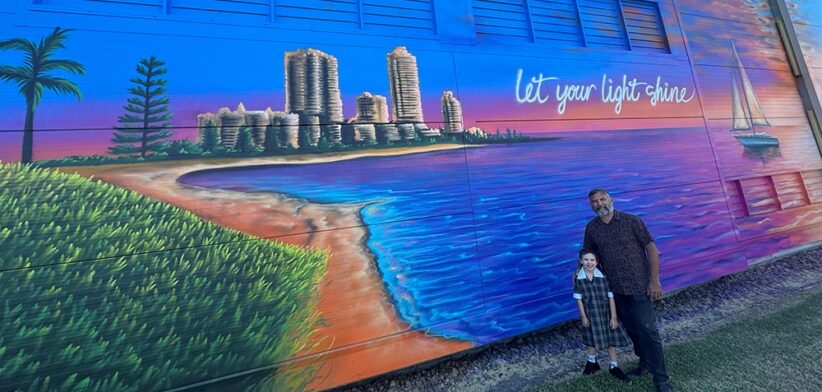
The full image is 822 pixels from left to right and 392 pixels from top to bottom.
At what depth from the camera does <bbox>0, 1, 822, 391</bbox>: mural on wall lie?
264 cm

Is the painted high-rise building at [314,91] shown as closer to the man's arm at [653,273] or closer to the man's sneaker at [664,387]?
the man's arm at [653,273]

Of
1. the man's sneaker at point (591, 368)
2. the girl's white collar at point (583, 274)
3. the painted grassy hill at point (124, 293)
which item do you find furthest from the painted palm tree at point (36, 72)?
the man's sneaker at point (591, 368)

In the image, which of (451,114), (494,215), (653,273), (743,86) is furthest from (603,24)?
(653,273)

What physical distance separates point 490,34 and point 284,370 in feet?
15.4

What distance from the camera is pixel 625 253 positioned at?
2.84m

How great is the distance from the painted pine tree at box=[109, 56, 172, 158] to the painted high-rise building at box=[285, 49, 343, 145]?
1.09 metres

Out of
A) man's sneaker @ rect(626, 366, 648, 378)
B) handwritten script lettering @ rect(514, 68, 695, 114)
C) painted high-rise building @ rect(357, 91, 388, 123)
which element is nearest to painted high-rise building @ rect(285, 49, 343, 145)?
painted high-rise building @ rect(357, 91, 388, 123)

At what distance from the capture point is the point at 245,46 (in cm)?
344

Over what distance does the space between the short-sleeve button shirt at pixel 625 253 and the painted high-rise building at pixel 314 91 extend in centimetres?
283

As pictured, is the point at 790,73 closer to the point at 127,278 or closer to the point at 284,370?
the point at 284,370

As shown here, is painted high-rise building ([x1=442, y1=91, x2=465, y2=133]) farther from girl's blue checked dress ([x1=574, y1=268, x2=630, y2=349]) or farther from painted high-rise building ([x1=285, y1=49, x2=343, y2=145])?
girl's blue checked dress ([x1=574, y1=268, x2=630, y2=349])

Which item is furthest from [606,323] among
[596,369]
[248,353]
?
[248,353]

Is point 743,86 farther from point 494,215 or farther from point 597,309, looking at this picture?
point 597,309

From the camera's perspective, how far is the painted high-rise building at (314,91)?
3520 mm
